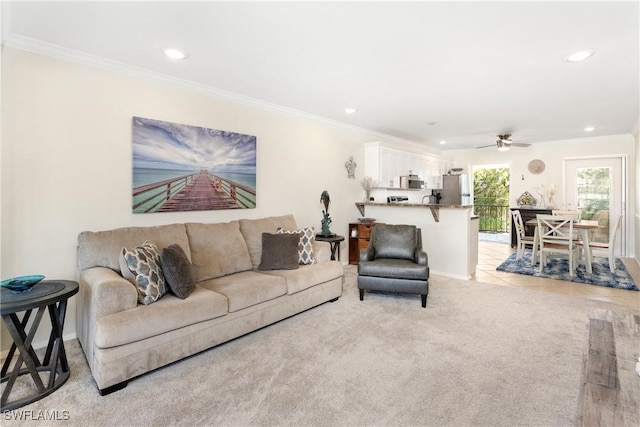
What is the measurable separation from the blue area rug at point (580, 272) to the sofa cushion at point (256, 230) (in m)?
3.89

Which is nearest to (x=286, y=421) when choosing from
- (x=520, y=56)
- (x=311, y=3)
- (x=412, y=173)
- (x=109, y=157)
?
(x=311, y=3)

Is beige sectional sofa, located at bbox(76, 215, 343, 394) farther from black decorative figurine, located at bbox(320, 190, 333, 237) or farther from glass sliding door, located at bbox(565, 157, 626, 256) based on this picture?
glass sliding door, located at bbox(565, 157, 626, 256)

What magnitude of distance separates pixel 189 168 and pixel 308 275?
5.60 feet

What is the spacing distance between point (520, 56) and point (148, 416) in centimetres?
378

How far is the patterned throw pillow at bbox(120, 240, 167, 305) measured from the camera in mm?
2352

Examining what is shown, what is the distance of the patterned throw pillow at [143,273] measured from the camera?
2.35m

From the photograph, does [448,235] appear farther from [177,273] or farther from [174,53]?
[174,53]

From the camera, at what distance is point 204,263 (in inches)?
123

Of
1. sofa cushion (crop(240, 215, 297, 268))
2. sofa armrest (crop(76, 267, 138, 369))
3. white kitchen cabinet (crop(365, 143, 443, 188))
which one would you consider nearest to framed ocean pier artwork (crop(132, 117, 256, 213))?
sofa cushion (crop(240, 215, 297, 268))

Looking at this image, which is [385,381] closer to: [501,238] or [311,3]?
[311,3]

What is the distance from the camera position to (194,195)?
11.6 feet

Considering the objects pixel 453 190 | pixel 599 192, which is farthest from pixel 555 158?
pixel 453 190

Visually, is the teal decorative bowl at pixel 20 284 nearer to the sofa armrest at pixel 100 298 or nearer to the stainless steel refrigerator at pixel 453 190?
the sofa armrest at pixel 100 298

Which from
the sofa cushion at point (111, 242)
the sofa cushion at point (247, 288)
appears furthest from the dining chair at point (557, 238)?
the sofa cushion at point (111, 242)
